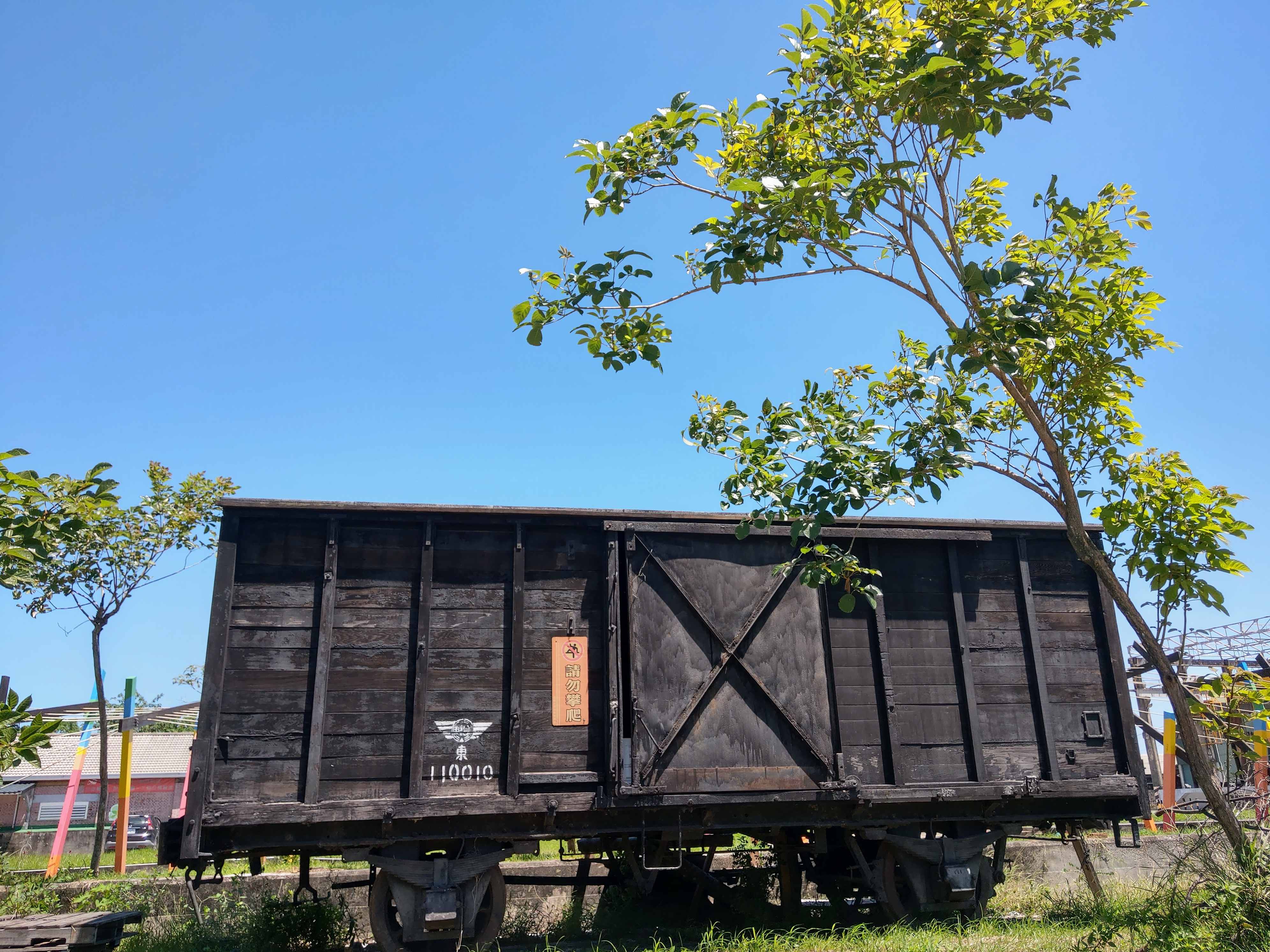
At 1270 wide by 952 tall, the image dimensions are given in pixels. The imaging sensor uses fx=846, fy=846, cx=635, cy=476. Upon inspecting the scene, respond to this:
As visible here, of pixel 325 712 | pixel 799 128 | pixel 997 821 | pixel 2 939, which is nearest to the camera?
pixel 799 128

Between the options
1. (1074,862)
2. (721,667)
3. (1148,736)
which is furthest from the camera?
(1148,736)

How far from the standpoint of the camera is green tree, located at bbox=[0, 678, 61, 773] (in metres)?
4.04

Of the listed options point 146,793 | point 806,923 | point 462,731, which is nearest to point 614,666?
point 462,731

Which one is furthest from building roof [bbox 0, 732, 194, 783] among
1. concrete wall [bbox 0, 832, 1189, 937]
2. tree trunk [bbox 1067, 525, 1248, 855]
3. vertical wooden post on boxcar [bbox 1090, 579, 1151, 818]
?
tree trunk [bbox 1067, 525, 1248, 855]

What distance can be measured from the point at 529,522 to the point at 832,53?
4146mm

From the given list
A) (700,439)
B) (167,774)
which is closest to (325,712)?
(700,439)

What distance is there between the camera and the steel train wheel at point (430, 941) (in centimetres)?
655

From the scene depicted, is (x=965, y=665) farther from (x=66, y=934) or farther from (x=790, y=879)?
(x=66, y=934)

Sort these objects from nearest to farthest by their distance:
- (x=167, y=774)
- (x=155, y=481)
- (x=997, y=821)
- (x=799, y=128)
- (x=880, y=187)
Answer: (x=880, y=187)
(x=799, y=128)
(x=997, y=821)
(x=155, y=481)
(x=167, y=774)

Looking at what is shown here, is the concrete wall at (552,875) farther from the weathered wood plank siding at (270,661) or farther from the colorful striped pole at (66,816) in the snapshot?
the colorful striped pole at (66,816)

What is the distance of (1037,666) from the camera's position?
776 cm

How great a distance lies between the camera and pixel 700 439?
5.76m

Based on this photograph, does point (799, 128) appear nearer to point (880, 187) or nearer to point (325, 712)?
point (880, 187)

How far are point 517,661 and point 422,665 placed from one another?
0.74 metres
